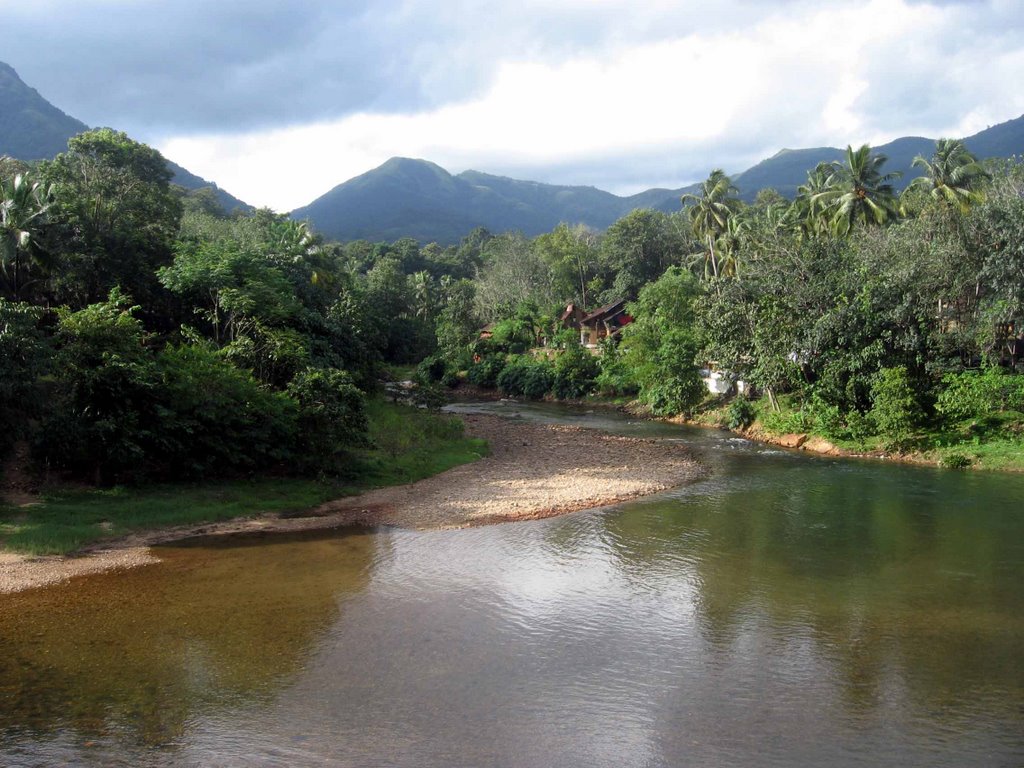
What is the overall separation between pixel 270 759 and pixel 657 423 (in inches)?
1510

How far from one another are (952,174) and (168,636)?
5123cm

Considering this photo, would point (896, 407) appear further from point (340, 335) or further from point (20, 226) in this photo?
point (20, 226)

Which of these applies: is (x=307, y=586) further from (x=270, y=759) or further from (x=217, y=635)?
(x=270, y=759)

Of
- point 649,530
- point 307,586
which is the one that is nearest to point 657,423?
point 649,530

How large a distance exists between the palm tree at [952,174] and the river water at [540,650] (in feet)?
99.7

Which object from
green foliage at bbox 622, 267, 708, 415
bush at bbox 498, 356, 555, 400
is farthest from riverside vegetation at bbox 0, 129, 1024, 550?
bush at bbox 498, 356, 555, 400

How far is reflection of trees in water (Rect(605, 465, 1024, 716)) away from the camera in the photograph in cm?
1298

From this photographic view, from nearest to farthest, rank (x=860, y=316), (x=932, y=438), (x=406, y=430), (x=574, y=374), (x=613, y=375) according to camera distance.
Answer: (x=932, y=438) < (x=860, y=316) < (x=406, y=430) < (x=613, y=375) < (x=574, y=374)

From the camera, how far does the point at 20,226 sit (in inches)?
1078

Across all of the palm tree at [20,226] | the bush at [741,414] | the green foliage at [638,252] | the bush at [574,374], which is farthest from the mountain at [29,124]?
the bush at [741,414]

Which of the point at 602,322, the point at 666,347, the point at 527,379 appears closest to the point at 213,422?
the point at 666,347

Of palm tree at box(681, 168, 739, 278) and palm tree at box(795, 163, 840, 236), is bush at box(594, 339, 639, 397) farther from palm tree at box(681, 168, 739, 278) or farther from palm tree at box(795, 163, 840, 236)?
palm tree at box(795, 163, 840, 236)

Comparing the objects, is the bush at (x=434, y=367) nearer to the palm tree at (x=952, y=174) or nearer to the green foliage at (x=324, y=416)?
the palm tree at (x=952, y=174)

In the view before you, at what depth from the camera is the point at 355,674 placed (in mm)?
12750
